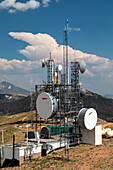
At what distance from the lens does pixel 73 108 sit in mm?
49438

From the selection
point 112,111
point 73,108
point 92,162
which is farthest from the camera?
point 112,111

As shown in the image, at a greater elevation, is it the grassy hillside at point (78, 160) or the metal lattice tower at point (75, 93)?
the metal lattice tower at point (75, 93)

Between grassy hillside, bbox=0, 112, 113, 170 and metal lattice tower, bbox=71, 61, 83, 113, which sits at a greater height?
metal lattice tower, bbox=71, 61, 83, 113

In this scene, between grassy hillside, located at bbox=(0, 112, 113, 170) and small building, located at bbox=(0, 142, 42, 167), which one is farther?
small building, located at bbox=(0, 142, 42, 167)

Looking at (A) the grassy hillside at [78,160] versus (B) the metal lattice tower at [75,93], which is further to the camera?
(B) the metal lattice tower at [75,93]

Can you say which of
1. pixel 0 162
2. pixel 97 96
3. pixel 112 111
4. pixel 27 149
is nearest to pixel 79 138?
pixel 27 149

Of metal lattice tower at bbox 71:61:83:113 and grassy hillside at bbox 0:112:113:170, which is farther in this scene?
metal lattice tower at bbox 71:61:83:113

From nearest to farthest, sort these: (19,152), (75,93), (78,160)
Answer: (19,152)
(78,160)
(75,93)

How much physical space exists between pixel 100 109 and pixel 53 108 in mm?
99535

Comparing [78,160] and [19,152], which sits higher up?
[19,152]

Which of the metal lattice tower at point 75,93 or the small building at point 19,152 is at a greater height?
the metal lattice tower at point 75,93

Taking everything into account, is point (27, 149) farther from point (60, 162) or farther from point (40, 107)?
point (40, 107)

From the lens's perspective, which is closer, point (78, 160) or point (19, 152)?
point (19, 152)

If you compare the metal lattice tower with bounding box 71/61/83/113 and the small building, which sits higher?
the metal lattice tower with bounding box 71/61/83/113
